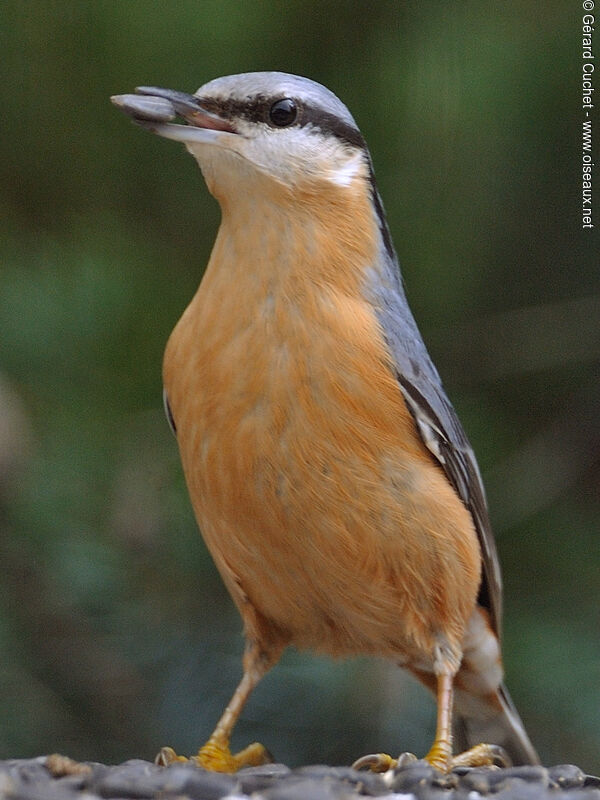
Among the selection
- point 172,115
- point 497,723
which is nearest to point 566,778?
point 497,723

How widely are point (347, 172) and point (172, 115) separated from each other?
442 mm

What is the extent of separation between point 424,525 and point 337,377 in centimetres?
36

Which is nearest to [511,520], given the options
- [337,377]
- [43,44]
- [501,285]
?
[501,285]

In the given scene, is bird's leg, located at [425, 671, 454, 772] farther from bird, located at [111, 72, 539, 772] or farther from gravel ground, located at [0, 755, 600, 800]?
gravel ground, located at [0, 755, 600, 800]

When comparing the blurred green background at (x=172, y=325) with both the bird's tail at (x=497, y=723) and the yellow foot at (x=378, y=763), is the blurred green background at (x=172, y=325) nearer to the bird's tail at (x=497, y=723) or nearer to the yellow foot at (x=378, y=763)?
the bird's tail at (x=497, y=723)

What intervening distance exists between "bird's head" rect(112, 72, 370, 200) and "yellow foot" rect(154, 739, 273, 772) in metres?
1.14

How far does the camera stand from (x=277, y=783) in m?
1.99

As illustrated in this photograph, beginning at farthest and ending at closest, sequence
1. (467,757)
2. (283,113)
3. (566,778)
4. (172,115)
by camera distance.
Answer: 1. (467,757)
2. (283,113)
3. (172,115)
4. (566,778)

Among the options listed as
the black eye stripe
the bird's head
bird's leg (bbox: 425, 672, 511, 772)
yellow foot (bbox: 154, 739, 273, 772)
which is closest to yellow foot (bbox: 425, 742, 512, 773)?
bird's leg (bbox: 425, 672, 511, 772)

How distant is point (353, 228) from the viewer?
8.57 feet

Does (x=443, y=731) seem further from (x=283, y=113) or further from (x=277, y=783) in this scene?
(x=283, y=113)

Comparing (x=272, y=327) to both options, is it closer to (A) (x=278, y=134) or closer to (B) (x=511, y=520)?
(A) (x=278, y=134)

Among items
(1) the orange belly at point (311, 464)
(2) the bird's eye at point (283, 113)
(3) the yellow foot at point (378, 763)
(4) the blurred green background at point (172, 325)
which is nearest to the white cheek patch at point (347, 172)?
(2) the bird's eye at point (283, 113)

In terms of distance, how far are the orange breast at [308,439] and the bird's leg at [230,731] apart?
171mm
